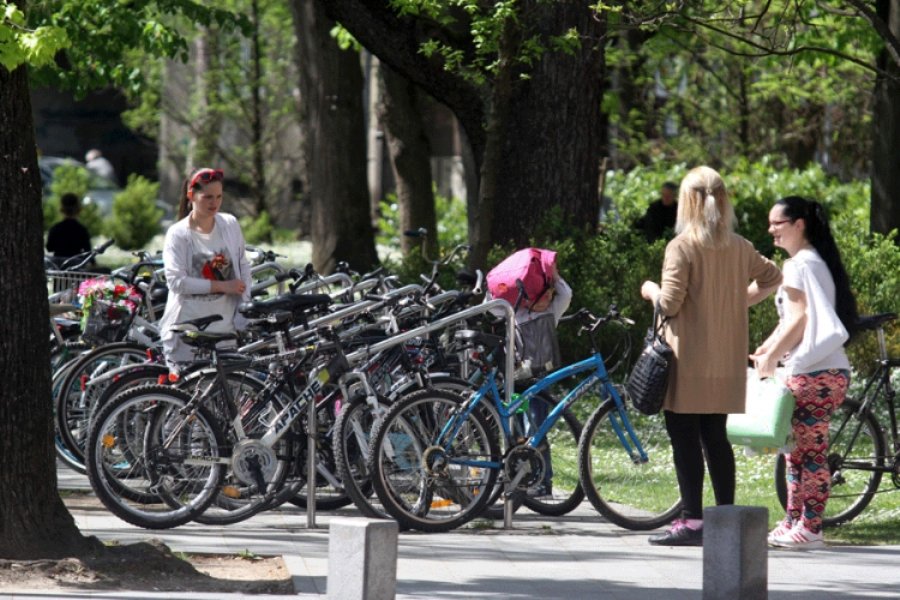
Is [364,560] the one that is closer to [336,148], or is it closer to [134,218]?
[336,148]

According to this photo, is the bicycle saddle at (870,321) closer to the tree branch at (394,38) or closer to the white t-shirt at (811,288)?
the white t-shirt at (811,288)

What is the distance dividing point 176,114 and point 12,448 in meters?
30.7

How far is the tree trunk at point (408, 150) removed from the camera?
864 inches

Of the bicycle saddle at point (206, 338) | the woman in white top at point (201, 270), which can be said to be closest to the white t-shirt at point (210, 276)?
the woman in white top at point (201, 270)

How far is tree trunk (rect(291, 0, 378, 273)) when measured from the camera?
22000 millimetres

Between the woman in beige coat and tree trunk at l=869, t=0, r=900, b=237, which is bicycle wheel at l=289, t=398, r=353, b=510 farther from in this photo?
tree trunk at l=869, t=0, r=900, b=237

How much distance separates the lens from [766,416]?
8.46m

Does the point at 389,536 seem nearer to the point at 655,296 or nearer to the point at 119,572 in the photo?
the point at 119,572

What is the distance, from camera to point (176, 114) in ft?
123

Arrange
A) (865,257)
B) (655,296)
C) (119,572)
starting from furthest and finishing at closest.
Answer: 1. (865,257)
2. (655,296)
3. (119,572)

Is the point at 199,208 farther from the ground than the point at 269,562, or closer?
farther from the ground

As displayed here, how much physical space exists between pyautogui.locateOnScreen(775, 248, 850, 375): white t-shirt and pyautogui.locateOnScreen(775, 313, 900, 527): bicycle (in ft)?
1.59

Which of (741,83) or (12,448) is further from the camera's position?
(741,83)

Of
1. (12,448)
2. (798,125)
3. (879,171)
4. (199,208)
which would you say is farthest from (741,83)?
(12,448)
